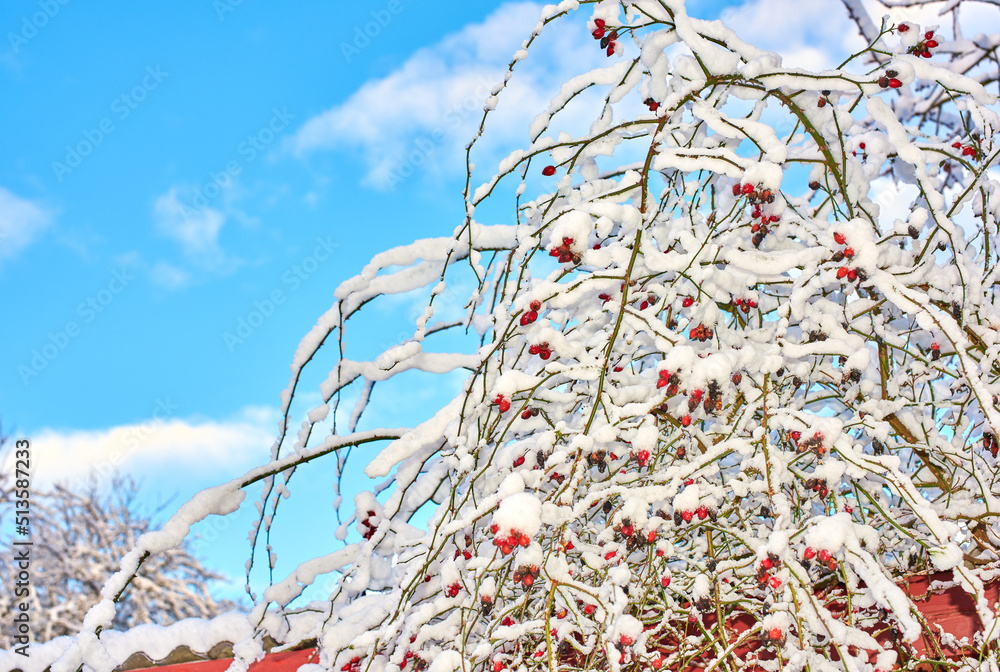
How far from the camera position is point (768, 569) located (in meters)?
1.48

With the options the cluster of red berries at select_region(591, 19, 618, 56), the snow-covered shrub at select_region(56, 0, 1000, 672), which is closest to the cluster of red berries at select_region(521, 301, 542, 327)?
the snow-covered shrub at select_region(56, 0, 1000, 672)

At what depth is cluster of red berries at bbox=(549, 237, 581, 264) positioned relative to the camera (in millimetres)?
1502

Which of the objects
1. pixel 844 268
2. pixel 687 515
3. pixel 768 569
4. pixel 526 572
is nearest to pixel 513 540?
pixel 526 572

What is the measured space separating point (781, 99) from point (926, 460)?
1.04m

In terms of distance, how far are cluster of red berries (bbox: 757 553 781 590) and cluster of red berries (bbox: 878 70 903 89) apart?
3.56 ft

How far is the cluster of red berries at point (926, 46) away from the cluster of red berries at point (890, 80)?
0.37 metres

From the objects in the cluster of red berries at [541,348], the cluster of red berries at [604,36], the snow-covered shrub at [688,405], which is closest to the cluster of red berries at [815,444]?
the snow-covered shrub at [688,405]

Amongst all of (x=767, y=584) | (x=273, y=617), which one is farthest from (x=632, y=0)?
(x=273, y=617)

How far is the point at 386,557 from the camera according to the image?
8.13ft

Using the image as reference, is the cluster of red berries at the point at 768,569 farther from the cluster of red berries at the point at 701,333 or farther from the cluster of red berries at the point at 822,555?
the cluster of red berries at the point at 701,333

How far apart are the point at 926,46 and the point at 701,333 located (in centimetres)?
105

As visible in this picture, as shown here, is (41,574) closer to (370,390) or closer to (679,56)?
(370,390)

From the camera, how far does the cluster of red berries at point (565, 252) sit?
4.93ft

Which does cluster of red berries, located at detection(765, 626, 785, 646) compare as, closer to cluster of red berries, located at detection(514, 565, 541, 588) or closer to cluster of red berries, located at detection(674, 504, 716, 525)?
cluster of red berries, located at detection(674, 504, 716, 525)
